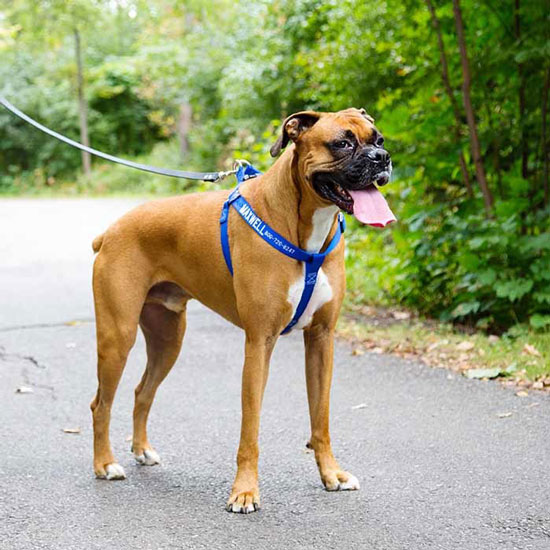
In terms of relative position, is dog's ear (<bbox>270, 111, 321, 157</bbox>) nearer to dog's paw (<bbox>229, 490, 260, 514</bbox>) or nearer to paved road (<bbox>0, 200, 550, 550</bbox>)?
dog's paw (<bbox>229, 490, 260, 514</bbox>)

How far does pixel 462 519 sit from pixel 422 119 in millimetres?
4779

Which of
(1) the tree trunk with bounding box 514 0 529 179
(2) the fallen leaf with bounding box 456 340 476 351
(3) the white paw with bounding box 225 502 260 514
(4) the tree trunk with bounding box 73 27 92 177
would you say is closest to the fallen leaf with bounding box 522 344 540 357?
(2) the fallen leaf with bounding box 456 340 476 351

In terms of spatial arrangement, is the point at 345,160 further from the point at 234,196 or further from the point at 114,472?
the point at 114,472

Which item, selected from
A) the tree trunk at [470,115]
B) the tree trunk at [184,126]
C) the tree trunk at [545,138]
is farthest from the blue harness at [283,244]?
the tree trunk at [184,126]

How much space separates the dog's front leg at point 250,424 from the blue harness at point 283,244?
0.72 ft

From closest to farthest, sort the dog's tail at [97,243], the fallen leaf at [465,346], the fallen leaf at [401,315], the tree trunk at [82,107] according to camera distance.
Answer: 1. the dog's tail at [97,243]
2. the fallen leaf at [465,346]
3. the fallen leaf at [401,315]
4. the tree trunk at [82,107]

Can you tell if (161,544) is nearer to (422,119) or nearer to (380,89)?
(422,119)

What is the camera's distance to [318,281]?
3.98m

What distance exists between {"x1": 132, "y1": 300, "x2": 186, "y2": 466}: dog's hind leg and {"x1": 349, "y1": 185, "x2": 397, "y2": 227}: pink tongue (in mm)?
1415

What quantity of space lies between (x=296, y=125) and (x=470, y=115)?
3.91m

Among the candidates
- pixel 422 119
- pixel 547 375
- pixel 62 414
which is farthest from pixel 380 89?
pixel 62 414

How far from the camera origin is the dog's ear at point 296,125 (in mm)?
3795

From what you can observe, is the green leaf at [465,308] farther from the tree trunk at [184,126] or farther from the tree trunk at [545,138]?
the tree trunk at [184,126]

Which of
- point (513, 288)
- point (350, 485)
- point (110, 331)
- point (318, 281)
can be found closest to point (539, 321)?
point (513, 288)
